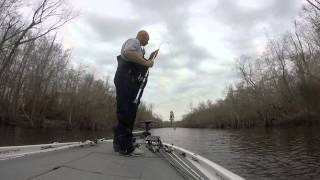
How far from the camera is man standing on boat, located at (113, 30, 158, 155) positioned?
603 cm

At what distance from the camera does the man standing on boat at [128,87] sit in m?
6.03

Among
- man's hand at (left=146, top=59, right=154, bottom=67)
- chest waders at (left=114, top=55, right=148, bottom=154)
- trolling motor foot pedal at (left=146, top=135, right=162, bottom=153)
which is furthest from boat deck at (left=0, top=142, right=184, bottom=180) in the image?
trolling motor foot pedal at (left=146, top=135, right=162, bottom=153)

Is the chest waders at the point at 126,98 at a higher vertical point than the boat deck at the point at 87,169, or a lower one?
higher

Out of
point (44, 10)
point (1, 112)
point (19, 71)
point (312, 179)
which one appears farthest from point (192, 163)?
point (19, 71)

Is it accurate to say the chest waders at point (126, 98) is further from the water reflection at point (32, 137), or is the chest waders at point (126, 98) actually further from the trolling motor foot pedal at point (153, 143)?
the water reflection at point (32, 137)

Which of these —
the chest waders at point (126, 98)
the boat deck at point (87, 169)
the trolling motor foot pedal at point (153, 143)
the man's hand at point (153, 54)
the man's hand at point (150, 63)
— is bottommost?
the boat deck at point (87, 169)

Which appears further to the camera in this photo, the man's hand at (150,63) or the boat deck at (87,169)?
the man's hand at (150,63)

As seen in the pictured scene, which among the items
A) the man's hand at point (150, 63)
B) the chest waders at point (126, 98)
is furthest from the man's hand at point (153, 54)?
the chest waders at point (126, 98)

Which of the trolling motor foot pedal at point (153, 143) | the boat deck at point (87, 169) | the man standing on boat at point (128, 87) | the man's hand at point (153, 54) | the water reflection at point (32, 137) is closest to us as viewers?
the boat deck at point (87, 169)

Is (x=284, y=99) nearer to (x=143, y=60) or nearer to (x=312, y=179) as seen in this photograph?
(x=312, y=179)

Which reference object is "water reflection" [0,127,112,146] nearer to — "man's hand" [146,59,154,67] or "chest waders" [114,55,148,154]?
"chest waders" [114,55,148,154]

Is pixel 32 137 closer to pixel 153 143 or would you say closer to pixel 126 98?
pixel 153 143

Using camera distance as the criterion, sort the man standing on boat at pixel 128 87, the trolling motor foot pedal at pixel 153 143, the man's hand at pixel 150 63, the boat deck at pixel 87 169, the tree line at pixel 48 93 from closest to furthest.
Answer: the boat deck at pixel 87 169, the man standing on boat at pixel 128 87, the man's hand at pixel 150 63, the trolling motor foot pedal at pixel 153 143, the tree line at pixel 48 93

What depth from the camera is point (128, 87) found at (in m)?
6.11
